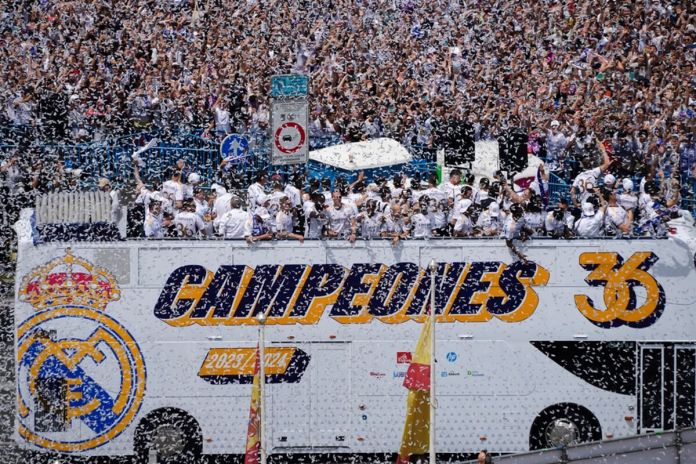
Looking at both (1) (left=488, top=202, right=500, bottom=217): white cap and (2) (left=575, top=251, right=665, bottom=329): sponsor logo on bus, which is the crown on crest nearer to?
(1) (left=488, top=202, right=500, bottom=217): white cap

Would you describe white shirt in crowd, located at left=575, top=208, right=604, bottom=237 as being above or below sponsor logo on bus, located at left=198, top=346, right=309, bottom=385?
above

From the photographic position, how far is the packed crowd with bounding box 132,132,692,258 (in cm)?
1738

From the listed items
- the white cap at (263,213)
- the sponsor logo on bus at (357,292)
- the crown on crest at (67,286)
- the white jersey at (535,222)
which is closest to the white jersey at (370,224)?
the sponsor logo on bus at (357,292)

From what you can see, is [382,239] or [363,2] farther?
[363,2]

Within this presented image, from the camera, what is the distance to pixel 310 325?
56.1ft

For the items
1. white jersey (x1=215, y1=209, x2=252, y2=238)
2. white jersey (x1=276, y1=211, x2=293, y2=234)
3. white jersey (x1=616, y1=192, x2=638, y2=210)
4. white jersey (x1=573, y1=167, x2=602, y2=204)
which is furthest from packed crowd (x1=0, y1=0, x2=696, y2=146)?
white jersey (x1=215, y1=209, x2=252, y2=238)

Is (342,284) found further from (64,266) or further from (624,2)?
(624,2)

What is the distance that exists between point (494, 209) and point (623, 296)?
76.0 inches

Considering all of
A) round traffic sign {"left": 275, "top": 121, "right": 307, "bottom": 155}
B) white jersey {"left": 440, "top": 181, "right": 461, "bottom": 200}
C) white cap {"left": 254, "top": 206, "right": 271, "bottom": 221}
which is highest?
round traffic sign {"left": 275, "top": 121, "right": 307, "bottom": 155}

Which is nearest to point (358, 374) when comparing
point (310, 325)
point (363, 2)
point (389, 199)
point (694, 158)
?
point (310, 325)

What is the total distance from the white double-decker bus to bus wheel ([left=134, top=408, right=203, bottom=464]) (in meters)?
0.18

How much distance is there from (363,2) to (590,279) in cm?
1380

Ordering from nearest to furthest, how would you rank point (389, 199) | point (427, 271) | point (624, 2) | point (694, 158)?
1. point (427, 271)
2. point (389, 199)
3. point (694, 158)
4. point (624, 2)

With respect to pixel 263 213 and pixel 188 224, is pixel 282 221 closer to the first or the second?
pixel 263 213
